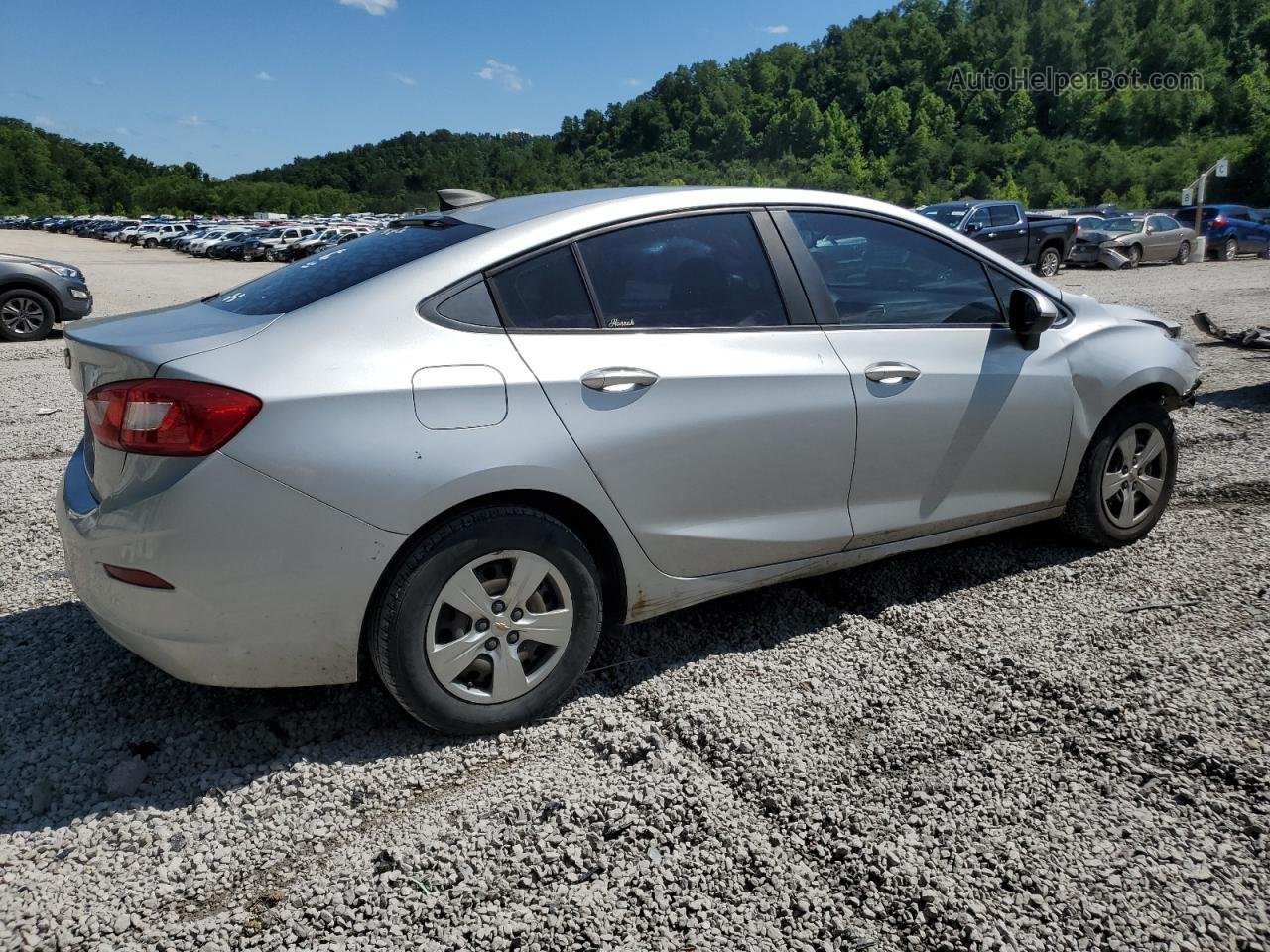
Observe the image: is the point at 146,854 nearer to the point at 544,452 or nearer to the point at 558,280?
the point at 544,452

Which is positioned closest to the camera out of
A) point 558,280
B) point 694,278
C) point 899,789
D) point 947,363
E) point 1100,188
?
point 899,789

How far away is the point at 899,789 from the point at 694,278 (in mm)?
1737

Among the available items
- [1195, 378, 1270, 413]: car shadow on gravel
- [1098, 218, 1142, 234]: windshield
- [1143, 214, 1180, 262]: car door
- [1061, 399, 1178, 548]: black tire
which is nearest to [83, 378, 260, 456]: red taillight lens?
[1061, 399, 1178, 548]: black tire

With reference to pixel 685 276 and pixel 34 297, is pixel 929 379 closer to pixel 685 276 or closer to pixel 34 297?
pixel 685 276

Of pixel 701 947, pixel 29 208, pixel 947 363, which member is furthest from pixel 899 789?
pixel 29 208

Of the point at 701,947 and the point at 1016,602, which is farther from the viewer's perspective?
the point at 1016,602

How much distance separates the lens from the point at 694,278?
3.31m

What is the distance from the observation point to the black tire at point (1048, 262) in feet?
75.8

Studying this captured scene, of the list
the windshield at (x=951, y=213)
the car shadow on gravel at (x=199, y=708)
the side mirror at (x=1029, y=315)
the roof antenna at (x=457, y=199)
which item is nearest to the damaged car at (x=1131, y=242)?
the windshield at (x=951, y=213)

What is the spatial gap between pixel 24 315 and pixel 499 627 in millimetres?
12736

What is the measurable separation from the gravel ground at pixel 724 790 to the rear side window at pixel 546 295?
1.26 metres

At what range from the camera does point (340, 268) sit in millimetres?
3143

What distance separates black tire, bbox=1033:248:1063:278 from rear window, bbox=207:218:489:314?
22572 millimetres

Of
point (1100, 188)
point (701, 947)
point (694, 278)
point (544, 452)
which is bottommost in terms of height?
point (701, 947)
